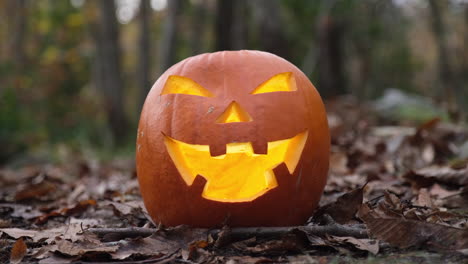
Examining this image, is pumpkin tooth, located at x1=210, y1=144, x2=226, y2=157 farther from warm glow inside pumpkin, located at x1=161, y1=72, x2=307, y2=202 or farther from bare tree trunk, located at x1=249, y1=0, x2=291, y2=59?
bare tree trunk, located at x1=249, y1=0, x2=291, y2=59

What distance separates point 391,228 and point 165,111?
118 cm

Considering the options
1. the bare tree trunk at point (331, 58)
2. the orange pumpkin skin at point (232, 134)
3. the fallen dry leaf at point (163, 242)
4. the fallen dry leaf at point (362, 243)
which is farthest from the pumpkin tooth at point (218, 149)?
the bare tree trunk at point (331, 58)

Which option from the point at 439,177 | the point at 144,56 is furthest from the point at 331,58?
the point at 439,177

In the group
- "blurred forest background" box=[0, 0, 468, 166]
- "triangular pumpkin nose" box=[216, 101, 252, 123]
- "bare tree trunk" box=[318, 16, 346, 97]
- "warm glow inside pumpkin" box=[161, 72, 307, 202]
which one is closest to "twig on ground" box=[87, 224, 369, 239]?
"warm glow inside pumpkin" box=[161, 72, 307, 202]

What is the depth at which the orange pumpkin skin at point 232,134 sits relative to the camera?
2315 mm

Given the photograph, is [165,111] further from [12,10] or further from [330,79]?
[12,10]

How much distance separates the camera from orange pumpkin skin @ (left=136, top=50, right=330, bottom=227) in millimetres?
2315

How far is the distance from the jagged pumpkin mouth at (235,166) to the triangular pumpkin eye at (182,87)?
0.26 metres

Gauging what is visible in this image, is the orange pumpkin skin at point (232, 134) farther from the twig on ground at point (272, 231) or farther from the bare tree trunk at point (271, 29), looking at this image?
the bare tree trunk at point (271, 29)

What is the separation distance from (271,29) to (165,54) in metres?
2.20

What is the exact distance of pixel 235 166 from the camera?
237cm

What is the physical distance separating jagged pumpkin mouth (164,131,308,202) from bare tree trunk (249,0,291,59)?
588 cm

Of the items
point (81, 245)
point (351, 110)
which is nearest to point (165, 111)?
point (81, 245)

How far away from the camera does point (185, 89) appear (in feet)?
8.25
